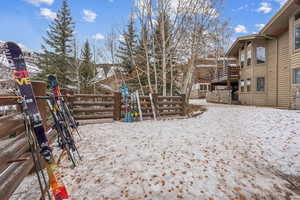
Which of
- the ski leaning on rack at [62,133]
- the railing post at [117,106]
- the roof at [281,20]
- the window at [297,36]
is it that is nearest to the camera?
the ski leaning on rack at [62,133]

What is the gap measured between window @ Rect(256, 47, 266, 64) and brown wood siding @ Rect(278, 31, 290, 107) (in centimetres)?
143

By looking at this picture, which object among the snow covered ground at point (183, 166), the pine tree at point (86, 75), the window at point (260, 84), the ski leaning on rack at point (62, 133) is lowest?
the snow covered ground at point (183, 166)

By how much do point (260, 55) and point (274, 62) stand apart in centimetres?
155

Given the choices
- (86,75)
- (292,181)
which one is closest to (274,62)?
(292,181)

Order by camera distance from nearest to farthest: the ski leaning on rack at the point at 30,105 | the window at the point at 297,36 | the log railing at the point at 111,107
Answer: the ski leaning on rack at the point at 30,105
the log railing at the point at 111,107
the window at the point at 297,36

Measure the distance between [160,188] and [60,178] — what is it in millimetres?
1616

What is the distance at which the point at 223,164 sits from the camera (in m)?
2.90

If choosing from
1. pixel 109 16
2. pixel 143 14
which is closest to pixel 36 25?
pixel 109 16

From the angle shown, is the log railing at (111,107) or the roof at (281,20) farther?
the roof at (281,20)

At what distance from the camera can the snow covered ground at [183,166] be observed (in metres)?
2.14

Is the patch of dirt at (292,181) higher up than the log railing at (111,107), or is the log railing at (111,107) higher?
the log railing at (111,107)

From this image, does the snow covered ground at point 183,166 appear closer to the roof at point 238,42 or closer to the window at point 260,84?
the window at point 260,84

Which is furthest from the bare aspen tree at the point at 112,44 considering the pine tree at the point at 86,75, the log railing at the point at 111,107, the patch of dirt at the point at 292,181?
the patch of dirt at the point at 292,181

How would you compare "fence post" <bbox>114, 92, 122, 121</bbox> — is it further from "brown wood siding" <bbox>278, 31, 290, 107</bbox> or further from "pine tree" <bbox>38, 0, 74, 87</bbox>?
"pine tree" <bbox>38, 0, 74, 87</bbox>
